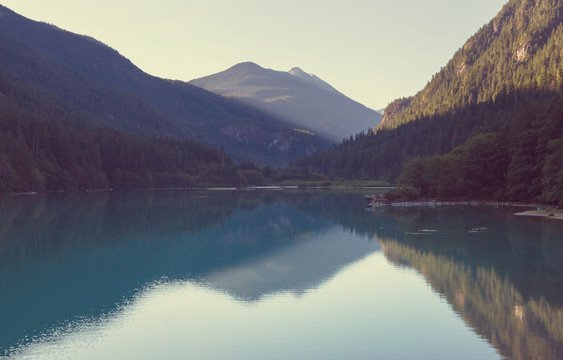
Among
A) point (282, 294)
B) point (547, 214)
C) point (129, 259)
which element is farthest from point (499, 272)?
point (547, 214)

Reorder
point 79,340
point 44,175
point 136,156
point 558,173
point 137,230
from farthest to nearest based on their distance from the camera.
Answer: point 136,156 → point 44,175 → point 558,173 → point 137,230 → point 79,340

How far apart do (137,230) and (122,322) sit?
122 feet

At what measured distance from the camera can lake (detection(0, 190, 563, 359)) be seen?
65.9 ft

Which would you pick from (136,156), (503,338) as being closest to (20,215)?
(503,338)

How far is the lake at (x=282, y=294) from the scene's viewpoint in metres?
20.1

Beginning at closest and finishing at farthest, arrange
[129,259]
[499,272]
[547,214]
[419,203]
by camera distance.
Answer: [499,272], [129,259], [547,214], [419,203]

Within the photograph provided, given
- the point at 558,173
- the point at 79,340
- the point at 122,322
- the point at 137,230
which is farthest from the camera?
the point at 558,173

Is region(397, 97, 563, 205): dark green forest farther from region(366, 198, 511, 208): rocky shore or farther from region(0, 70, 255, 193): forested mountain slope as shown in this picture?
region(0, 70, 255, 193): forested mountain slope

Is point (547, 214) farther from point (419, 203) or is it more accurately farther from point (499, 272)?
point (499, 272)

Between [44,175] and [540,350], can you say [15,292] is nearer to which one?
[540,350]

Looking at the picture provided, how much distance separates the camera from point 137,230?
59.3 metres

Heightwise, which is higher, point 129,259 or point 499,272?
point 499,272

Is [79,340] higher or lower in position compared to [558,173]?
lower

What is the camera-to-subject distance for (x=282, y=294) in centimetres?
2894
